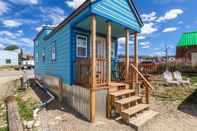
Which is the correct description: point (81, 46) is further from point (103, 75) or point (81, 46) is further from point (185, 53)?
point (185, 53)

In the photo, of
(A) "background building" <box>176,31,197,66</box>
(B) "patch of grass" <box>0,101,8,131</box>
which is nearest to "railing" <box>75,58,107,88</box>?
(B) "patch of grass" <box>0,101,8,131</box>

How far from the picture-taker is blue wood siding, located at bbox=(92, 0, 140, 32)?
5.46 meters

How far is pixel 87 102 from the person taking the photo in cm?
532

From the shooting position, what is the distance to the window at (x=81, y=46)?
7.55 meters

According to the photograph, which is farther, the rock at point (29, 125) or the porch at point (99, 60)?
the porch at point (99, 60)

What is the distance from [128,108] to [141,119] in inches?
22.6

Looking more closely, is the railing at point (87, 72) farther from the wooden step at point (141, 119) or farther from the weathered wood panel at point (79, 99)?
the wooden step at point (141, 119)

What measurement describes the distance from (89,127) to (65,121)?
919mm

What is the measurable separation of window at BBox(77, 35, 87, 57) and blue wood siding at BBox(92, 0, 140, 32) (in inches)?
85.9

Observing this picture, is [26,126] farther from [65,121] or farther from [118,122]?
[118,122]

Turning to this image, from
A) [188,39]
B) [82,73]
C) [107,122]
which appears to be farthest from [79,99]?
[188,39]

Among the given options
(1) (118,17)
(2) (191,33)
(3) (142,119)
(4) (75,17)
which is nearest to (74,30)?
(4) (75,17)

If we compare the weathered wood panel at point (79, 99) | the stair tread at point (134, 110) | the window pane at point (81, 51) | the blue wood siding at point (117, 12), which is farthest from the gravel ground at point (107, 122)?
the blue wood siding at point (117, 12)

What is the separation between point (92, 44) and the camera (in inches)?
204
